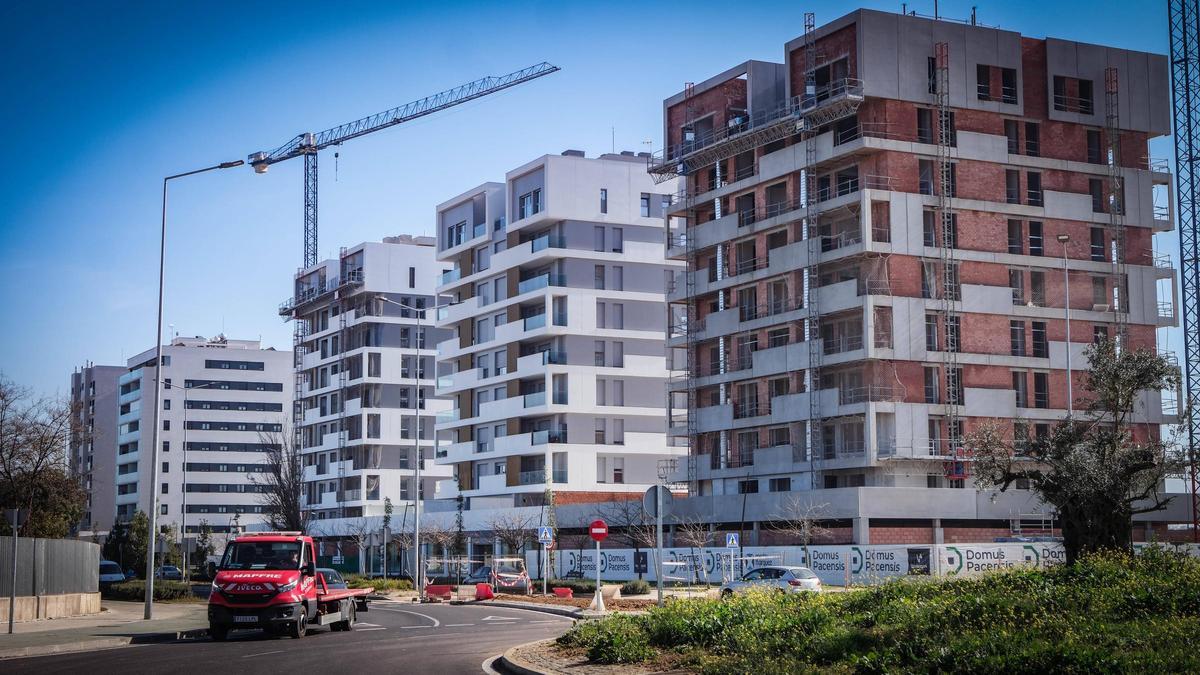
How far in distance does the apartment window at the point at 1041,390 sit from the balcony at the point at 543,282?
33.7m

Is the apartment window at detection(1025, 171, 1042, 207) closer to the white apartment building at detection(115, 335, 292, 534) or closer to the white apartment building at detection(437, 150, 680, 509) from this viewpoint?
the white apartment building at detection(437, 150, 680, 509)

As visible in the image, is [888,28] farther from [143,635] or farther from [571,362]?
[143,635]

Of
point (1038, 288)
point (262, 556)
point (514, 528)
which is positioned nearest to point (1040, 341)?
point (1038, 288)

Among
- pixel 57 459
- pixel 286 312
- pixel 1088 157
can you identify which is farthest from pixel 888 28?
pixel 286 312

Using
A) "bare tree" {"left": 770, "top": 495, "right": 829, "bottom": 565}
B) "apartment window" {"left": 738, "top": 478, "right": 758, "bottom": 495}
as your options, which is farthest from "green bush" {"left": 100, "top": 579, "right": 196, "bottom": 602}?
"apartment window" {"left": 738, "top": 478, "right": 758, "bottom": 495}

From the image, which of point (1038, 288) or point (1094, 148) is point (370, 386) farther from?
point (1094, 148)

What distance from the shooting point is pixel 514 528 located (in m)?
83.0

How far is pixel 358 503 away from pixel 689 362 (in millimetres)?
43972

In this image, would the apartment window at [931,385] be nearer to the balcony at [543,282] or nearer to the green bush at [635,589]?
the green bush at [635,589]

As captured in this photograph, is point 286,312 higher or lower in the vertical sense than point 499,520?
higher

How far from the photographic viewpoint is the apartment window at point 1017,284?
71500 mm

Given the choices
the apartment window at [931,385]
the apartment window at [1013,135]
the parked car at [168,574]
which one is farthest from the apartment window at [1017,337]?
the parked car at [168,574]

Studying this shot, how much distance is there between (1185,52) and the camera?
74.0m

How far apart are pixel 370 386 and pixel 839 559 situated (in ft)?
218
